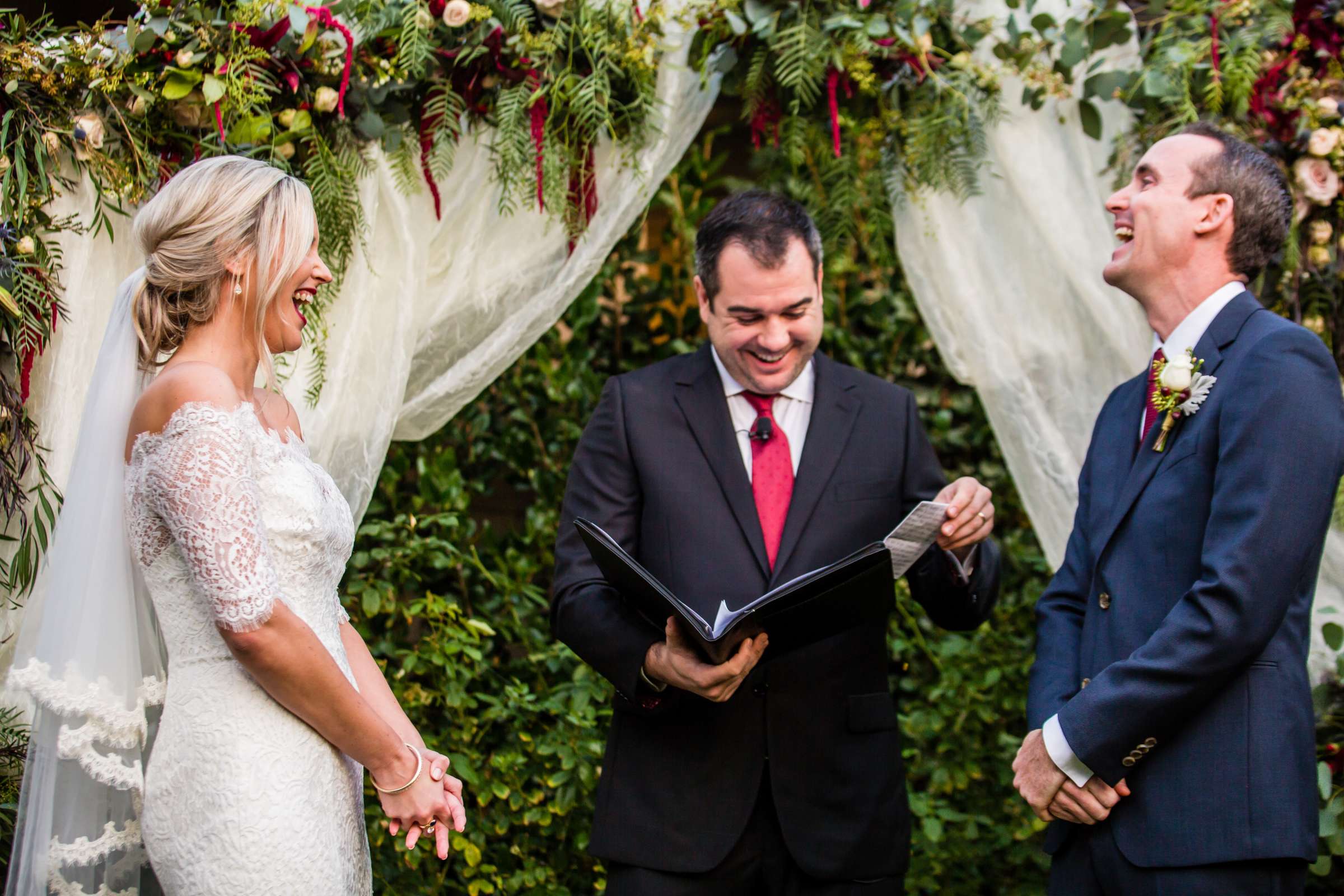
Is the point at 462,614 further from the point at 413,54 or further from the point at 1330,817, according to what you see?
the point at 1330,817

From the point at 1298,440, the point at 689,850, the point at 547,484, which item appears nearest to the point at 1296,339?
the point at 1298,440

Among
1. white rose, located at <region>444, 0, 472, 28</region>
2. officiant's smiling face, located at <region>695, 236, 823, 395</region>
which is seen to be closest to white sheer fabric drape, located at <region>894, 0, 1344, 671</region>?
officiant's smiling face, located at <region>695, 236, 823, 395</region>

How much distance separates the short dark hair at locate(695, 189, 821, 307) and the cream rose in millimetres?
1183

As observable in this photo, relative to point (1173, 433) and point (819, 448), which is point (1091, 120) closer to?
point (1173, 433)

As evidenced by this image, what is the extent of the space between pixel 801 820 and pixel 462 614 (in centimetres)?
178

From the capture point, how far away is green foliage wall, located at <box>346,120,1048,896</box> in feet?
11.5

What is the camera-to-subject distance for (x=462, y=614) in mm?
3834

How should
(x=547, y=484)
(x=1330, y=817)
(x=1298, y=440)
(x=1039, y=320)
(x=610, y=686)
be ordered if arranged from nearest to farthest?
(x=1298, y=440) < (x=1330, y=817) < (x=1039, y=320) < (x=610, y=686) < (x=547, y=484)

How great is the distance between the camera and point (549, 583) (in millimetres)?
4172

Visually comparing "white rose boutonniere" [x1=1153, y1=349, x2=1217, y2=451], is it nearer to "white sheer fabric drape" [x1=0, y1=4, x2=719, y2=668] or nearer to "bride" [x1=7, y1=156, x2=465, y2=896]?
"white sheer fabric drape" [x1=0, y1=4, x2=719, y2=668]

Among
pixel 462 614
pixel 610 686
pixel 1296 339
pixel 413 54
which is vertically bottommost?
pixel 610 686

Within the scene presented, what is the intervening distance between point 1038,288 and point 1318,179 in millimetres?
663

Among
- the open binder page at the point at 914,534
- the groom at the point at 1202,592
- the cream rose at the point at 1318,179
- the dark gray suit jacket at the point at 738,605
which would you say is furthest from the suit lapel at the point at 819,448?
the cream rose at the point at 1318,179

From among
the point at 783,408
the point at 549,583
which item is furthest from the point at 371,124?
the point at 549,583
